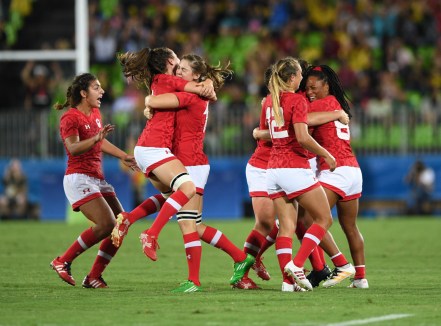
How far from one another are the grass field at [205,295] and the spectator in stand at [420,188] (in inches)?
298

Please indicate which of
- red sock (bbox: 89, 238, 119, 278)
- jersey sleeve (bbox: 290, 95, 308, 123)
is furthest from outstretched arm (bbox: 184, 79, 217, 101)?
red sock (bbox: 89, 238, 119, 278)

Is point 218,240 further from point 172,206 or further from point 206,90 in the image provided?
point 206,90

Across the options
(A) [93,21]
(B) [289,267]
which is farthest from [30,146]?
(B) [289,267]

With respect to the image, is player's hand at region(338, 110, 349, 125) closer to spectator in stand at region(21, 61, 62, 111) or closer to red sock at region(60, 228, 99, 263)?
red sock at region(60, 228, 99, 263)

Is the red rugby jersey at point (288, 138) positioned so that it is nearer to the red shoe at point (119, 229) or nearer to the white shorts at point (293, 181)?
the white shorts at point (293, 181)

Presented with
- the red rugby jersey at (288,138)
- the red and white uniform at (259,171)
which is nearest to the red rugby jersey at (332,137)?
the red rugby jersey at (288,138)

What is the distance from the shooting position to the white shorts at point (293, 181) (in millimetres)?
10742

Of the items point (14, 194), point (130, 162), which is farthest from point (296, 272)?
point (14, 194)

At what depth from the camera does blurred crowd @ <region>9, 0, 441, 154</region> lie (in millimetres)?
26281

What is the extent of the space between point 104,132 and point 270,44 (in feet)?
58.0

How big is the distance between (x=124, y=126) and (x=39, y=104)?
286 centimetres

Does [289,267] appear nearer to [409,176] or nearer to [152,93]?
[152,93]

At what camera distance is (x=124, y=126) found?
25.9m

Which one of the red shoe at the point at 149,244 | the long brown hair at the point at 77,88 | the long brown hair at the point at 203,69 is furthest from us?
the long brown hair at the point at 77,88
